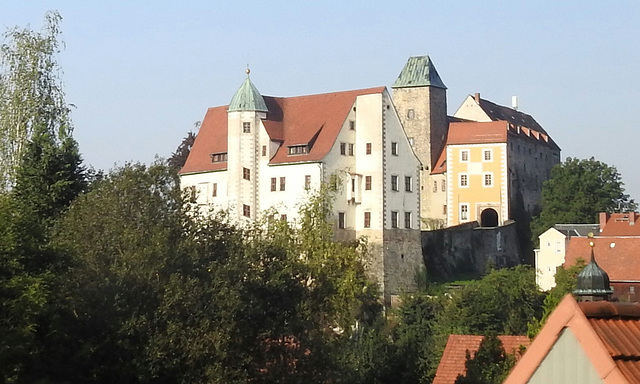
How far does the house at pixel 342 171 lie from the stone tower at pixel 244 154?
6 centimetres

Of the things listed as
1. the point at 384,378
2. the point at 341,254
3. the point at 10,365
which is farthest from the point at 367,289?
the point at 10,365

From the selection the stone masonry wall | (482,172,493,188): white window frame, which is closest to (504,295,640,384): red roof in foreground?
the stone masonry wall

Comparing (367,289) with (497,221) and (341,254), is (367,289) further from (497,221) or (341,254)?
(497,221)

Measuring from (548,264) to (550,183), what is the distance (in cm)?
1162

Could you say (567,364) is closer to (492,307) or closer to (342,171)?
(492,307)

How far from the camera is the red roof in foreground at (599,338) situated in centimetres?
695

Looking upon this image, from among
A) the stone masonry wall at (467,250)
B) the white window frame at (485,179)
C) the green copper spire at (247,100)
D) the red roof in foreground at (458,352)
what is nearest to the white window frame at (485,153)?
the white window frame at (485,179)

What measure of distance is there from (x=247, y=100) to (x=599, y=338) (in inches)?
2852

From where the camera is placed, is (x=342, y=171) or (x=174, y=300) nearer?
(x=174, y=300)

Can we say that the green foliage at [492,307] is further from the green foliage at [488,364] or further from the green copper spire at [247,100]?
the green foliage at [488,364]

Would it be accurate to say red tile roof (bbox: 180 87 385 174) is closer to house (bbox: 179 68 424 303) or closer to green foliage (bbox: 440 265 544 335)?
house (bbox: 179 68 424 303)

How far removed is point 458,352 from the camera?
32.7 meters

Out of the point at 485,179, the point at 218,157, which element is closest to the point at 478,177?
the point at 485,179

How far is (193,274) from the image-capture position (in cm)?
3588
